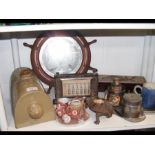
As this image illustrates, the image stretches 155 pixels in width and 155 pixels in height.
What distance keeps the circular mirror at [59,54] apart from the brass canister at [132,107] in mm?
297

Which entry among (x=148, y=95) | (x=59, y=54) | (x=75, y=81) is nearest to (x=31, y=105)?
(x=75, y=81)

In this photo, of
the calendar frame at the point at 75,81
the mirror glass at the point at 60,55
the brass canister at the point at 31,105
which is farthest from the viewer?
the mirror glass at the point at 60,55

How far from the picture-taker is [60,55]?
4.12ft

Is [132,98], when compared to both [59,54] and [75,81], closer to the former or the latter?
[75,81]

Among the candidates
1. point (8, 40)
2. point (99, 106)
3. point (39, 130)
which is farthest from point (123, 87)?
point (8, 40)

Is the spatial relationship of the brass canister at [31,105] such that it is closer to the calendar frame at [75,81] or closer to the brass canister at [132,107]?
the calendar frame at [75,81]

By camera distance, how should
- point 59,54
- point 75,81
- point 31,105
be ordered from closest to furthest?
point 31,105, point 75,81, point 59,54

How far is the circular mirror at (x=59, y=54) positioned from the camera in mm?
1199

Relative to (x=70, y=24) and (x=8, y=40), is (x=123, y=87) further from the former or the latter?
(x=8, y=40)

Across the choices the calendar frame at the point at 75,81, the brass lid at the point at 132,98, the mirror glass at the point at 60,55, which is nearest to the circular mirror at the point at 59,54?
the mirror glass at the point at 60,55

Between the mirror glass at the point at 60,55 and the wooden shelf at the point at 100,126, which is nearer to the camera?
the wooden shelf at the point at 100,126

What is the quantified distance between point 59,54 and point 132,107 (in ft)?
1.47

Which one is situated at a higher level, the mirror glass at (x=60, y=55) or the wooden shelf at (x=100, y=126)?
the mirror glass at (x=60, y=55)
